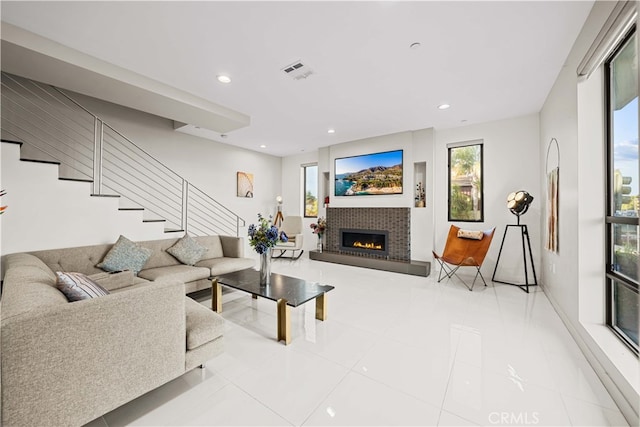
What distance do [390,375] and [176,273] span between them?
2656 millimetres

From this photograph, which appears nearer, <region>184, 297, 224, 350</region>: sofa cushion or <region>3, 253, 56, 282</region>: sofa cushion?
<region>184, 297, 224, 350</region>: sofa cushion

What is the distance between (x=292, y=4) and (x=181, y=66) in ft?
5.17

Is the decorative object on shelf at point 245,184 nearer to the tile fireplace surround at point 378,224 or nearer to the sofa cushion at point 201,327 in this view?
the tile fireplace surround at point 378,224

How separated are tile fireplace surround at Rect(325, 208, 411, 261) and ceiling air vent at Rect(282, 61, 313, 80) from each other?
130 inches

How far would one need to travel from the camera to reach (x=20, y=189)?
2.61m

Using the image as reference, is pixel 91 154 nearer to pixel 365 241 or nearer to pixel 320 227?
pixel 320 227

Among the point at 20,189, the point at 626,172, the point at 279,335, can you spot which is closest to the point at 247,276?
the point at 279,335

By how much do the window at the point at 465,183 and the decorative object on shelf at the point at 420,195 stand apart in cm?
51

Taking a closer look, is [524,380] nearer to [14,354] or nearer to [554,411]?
[554,411]

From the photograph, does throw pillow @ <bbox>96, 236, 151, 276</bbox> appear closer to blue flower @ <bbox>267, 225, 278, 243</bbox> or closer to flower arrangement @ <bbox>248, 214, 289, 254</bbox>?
flower arrangement @ <bbox>248, 214, 289, 254</bbox>

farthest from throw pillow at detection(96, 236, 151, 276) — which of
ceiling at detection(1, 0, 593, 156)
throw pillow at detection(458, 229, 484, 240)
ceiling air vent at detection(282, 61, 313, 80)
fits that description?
throw pillow at detection(458, 229, 484, 240)

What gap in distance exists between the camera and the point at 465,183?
15.7 ft

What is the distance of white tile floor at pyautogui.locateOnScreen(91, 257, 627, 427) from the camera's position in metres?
1.49
